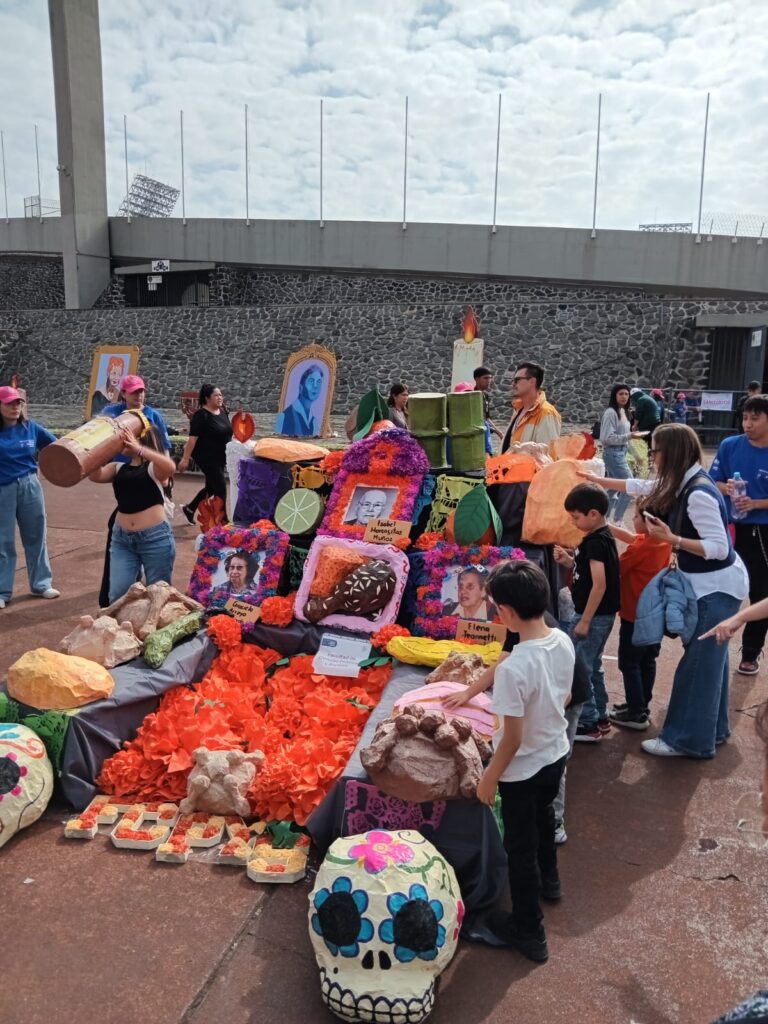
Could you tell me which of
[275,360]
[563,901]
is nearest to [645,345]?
[275,360]

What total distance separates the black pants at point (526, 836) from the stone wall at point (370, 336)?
56.6ft

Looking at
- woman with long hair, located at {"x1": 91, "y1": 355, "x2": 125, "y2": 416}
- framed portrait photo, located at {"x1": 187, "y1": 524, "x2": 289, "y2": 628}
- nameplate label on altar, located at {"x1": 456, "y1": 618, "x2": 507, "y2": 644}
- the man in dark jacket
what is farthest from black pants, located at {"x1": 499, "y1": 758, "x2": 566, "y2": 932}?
woman with long hair, located at {"x1": 91, "y1": 355, "x2": 125, "y2": 416}

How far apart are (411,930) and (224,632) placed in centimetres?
234

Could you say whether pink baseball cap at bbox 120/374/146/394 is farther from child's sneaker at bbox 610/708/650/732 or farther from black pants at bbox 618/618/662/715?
child's sneaker at bbox 610/708/650/732

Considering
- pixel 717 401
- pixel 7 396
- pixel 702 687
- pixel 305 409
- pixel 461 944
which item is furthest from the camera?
pixel 305 409

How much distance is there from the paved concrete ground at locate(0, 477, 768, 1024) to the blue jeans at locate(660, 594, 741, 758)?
307 mm

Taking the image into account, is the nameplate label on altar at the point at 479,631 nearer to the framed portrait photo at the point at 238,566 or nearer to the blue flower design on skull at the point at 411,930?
the framed portrait photo at the point at 238,566

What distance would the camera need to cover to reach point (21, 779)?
318 centimetres

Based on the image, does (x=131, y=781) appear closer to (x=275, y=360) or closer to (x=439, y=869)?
(x=439, y=869)

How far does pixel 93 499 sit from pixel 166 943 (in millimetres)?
9025

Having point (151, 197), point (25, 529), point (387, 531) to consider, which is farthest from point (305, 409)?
point (151, 197)

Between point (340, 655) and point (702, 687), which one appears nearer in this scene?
point (702, 687)

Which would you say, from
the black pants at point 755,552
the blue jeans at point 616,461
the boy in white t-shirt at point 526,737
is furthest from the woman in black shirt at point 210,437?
the boy in white t-shirt at point 526,737

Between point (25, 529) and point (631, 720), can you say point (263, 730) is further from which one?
point (25, 529)
